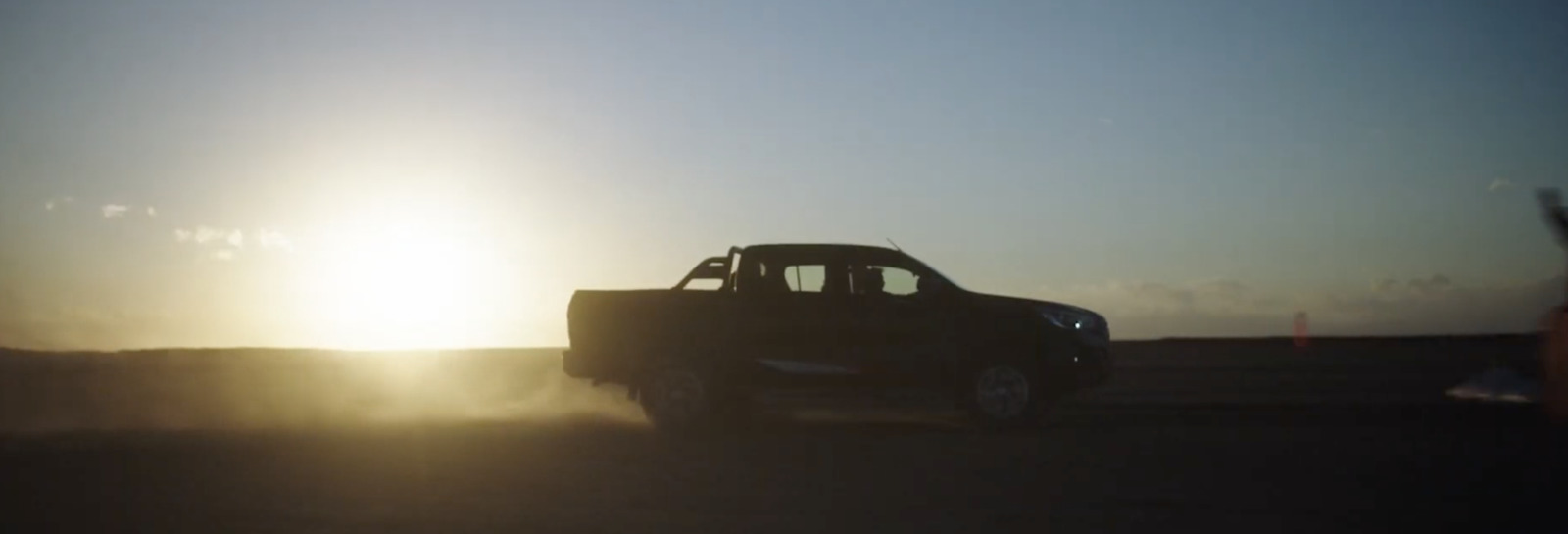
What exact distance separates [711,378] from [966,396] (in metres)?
2.85

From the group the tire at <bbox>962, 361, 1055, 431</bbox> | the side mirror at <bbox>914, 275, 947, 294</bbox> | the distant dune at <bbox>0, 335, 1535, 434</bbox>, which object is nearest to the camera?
the tire at <bbox>962, 361, 1055, 431</bbox>

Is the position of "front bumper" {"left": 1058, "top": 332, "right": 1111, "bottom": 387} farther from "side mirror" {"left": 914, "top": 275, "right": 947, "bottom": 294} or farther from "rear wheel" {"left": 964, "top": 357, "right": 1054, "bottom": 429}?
"side mirror" {"left": 914, "top": 275, "right": 947, "bottom": 294}

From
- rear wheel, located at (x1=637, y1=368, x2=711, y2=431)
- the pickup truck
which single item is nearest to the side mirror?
the pickup truck

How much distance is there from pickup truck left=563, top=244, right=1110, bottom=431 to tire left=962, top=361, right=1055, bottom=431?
0.4 inches

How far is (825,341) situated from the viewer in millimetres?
17359

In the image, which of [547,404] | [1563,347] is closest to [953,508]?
[1563,347]

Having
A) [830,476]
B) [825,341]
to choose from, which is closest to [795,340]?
[825,341]

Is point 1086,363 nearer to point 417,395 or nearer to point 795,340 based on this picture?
point 795,340

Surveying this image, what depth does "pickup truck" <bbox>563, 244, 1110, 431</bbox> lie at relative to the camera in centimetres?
1733

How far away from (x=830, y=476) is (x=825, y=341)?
16.2 feet

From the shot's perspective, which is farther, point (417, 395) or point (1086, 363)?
point (417, 395)

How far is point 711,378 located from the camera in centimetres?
1748

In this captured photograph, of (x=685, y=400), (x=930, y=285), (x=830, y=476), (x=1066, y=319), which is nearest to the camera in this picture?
(x=830, y=476)

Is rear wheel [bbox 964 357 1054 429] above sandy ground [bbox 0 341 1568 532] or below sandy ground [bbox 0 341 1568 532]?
above
